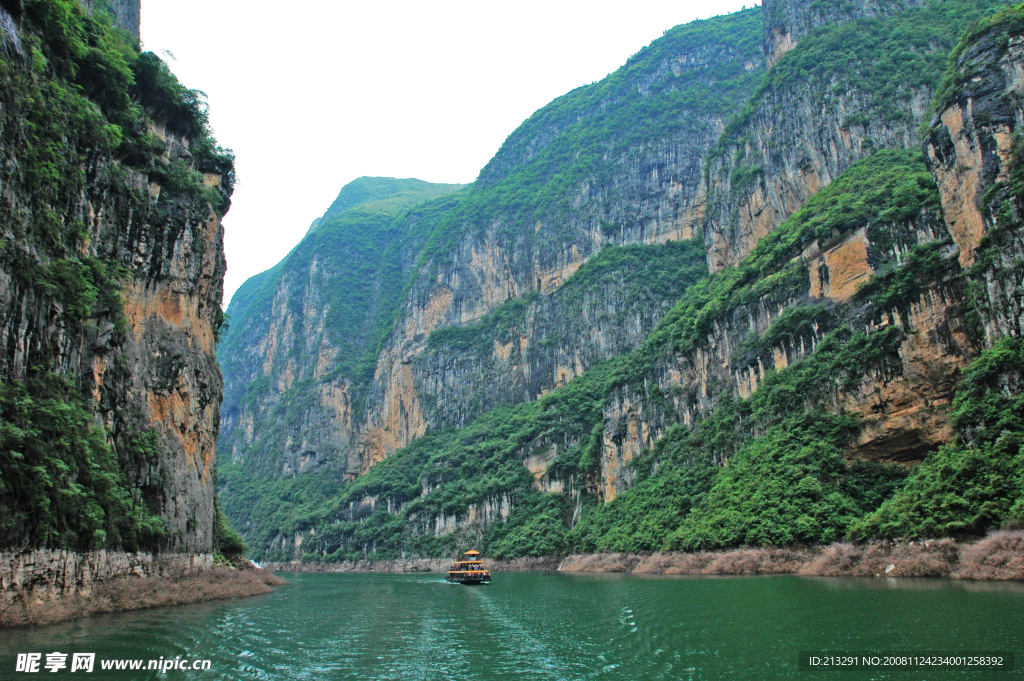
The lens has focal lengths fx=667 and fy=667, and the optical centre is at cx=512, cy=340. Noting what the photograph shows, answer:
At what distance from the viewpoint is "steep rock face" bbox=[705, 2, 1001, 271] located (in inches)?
2876

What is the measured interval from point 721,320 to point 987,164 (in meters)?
30.6

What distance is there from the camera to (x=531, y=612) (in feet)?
96.6

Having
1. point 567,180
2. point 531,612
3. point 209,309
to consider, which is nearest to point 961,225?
point 531,612

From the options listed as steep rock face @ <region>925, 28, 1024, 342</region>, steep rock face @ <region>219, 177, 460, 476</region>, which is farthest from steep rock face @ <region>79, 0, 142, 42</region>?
steep rock face @ <region>219, 177, 460, 476</region>

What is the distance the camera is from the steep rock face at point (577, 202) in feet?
413

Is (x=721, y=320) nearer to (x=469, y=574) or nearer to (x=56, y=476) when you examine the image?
(x=469, y=574)

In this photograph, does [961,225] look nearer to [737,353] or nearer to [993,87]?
[993,87]

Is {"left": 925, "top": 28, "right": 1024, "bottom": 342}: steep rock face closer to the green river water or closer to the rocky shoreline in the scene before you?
the rocky shoreline

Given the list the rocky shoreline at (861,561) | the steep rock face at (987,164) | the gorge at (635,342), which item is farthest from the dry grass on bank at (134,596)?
the steep rock face at (987,164)

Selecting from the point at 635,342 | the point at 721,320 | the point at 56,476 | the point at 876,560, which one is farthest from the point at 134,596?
the point at 635,342

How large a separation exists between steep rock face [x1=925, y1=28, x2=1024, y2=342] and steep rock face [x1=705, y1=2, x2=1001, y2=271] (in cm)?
2723

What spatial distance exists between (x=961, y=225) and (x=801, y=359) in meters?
16.5

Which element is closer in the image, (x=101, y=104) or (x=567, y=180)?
(x=101, y=104)

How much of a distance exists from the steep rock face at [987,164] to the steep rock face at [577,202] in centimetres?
7426
